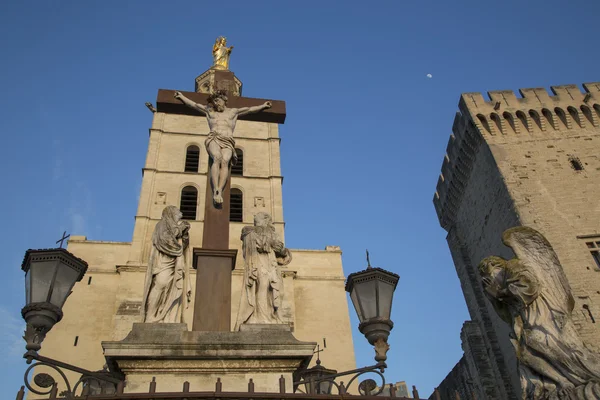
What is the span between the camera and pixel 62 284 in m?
4.61

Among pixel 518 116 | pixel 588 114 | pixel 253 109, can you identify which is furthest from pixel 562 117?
pixel 253 109

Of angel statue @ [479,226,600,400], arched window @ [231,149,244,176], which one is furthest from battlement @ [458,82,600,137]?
angel statue @ [479,226,600,400]

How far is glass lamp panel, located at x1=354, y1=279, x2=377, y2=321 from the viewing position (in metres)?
5.24

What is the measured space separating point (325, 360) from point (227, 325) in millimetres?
15590

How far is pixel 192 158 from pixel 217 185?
22.0 metres

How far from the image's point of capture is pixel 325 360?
19.6 m

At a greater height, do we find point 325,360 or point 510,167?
point 510,167

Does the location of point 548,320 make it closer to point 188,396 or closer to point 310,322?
point 188,396

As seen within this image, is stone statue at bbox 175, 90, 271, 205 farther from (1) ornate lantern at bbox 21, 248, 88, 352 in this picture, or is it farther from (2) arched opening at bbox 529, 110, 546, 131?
(2) arched opening at bbox 529, 110, 546, 131

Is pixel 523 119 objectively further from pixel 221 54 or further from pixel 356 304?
pixel 356 304

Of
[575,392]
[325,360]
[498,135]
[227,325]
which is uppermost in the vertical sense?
[498,135]

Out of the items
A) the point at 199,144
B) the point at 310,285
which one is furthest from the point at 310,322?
the point at 199,144

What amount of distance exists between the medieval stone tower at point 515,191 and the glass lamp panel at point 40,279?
55.9 feet

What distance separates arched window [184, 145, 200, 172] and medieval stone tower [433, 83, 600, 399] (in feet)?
44.5
